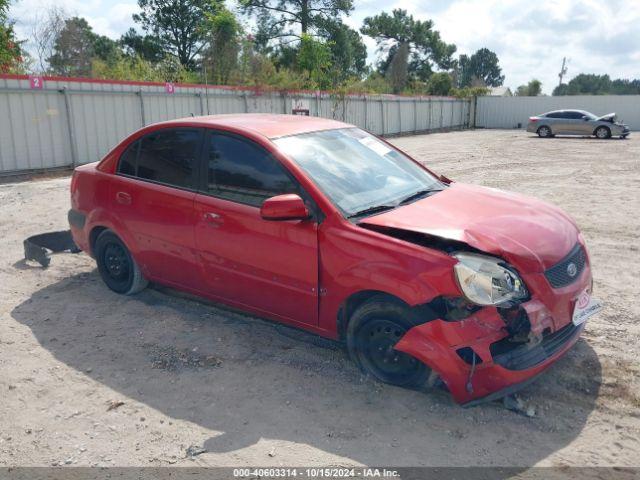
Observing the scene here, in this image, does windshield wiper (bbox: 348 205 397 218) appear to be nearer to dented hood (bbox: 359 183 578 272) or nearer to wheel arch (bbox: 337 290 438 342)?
dented hood (bbox: 359 183 578 272)

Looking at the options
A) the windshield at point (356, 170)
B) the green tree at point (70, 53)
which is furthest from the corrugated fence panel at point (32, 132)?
the green tree at point (70, 53)

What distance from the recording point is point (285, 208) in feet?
11.5

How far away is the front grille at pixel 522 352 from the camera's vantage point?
3.08m

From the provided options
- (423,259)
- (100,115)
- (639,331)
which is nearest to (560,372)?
(639,331)

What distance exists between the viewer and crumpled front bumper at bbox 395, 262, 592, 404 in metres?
3.05

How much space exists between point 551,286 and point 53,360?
3.48 metres

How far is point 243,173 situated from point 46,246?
366cm

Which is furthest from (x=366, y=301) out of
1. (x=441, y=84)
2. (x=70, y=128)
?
(x=441, y=84)

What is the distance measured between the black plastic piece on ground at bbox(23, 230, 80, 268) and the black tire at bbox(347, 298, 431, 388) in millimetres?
4012

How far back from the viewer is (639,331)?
4.27 m

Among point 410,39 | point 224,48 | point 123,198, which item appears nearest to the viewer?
point 123,198

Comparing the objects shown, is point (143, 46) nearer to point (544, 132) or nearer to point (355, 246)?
point (544, 132)

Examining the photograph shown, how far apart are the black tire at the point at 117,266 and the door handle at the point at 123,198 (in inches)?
14.7

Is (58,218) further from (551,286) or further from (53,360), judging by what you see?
(551,286)
